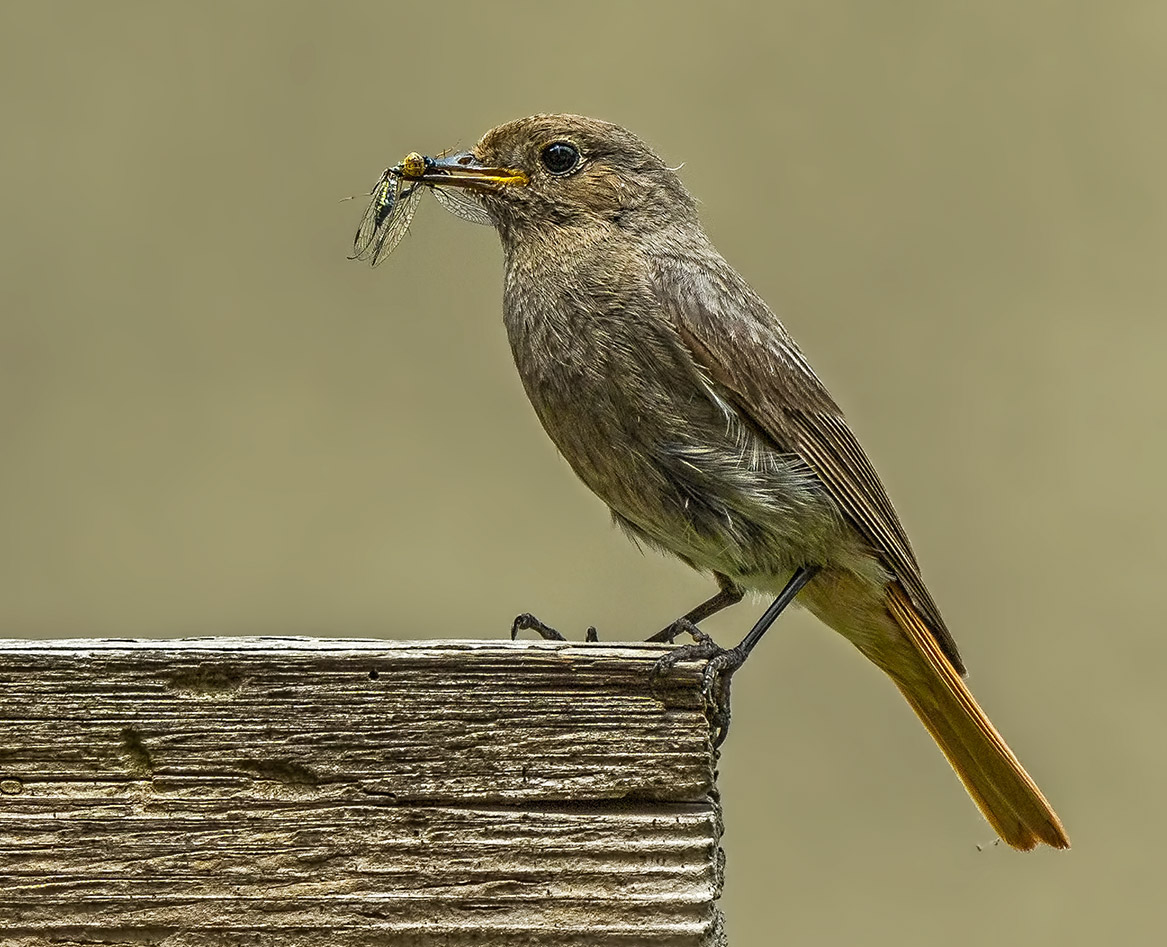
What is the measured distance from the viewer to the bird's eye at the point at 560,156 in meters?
3.71

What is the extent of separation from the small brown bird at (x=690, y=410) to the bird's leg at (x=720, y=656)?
0.01 metres

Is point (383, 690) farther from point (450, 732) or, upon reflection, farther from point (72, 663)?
point (72, 663)

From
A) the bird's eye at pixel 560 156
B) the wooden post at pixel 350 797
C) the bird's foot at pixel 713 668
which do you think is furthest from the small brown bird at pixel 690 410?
the wooden post at pixel 350 797

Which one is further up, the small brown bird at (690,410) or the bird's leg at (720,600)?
the small brown bird at (690,410)

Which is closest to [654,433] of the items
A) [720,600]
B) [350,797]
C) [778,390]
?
[778,390]

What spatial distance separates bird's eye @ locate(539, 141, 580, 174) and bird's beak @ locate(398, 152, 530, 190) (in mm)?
81

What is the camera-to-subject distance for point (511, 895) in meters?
1.86

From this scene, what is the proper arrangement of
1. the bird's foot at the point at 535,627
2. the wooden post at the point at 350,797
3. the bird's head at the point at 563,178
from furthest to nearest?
1. the bird's head at the point at 563,178
2. the bird's foot at the point at 535,627
3. the wooden post at the point at 350,797

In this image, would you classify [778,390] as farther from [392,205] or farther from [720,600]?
[392,205]

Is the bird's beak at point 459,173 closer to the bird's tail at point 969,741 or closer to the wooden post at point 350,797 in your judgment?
the bird's tail at point 969,741

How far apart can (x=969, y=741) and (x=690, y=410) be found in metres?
1.04

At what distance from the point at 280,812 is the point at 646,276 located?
1.83m

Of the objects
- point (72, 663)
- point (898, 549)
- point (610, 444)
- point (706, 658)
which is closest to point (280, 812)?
point (72, 663)

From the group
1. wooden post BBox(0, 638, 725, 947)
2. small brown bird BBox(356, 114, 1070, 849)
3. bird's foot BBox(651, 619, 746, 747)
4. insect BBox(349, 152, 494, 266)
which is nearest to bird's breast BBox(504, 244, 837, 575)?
small brown bird BBox(356, 114, 1070, 849)
